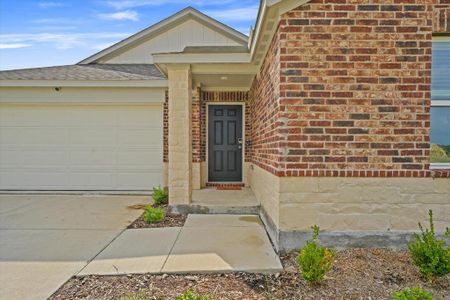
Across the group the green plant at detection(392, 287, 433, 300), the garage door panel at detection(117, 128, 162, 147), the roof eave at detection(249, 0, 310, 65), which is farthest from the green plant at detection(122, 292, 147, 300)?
the garage door panel at detection(117, 128, 162, 147)

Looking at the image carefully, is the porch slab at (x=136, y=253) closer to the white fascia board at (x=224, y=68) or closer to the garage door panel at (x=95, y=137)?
the white fascia board at (x=224, y=68)

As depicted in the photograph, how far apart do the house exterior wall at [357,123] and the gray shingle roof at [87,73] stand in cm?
526

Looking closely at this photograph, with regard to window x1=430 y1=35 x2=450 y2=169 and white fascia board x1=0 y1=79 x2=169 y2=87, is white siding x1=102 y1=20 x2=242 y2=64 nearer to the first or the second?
white fascia board x1=0 y1=79 x2=169 y2=87

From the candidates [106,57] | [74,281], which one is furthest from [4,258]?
[106,57]

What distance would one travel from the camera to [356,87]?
3848 mm

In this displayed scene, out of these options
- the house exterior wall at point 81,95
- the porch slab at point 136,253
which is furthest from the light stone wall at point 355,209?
the house exterior wall at point 81,95

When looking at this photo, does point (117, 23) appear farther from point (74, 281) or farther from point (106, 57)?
point (74, 281)

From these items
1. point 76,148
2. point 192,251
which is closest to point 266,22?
point 192,251

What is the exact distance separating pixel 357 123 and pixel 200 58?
10.2ft

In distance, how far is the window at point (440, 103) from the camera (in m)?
3.99

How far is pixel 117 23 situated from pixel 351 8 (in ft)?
33.1

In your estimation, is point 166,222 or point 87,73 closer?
point 166,222

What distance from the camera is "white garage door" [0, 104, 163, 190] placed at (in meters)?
8.48

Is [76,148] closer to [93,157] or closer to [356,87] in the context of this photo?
[93,157]
